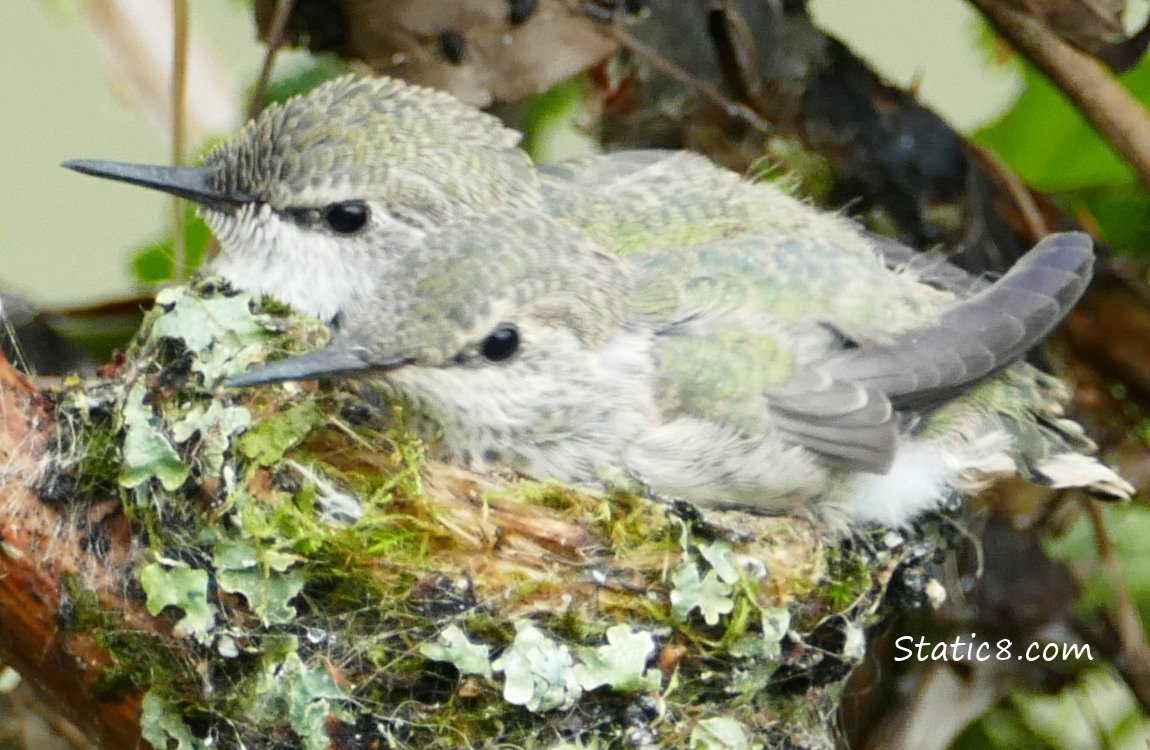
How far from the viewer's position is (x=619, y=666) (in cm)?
188

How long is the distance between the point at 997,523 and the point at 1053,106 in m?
0.96

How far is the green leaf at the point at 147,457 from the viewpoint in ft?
6.09

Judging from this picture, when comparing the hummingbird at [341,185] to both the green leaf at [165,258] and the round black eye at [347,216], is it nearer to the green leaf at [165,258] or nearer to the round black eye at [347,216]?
the round black eye at [347,216]

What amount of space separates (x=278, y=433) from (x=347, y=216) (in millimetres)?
479

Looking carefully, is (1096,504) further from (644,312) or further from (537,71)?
(537,71)

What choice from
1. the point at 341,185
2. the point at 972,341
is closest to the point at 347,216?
the point at 341,185

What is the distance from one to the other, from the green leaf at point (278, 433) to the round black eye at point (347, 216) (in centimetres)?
38

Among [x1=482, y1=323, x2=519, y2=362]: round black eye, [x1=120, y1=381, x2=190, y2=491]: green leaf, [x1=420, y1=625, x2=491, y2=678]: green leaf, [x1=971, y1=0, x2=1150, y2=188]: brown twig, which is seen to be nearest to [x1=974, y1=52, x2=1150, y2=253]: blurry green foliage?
[x1=971, y1=0, x2=1150, y2=188]: brown twig

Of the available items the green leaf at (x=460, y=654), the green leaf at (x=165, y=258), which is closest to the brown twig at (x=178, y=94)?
the green leaf at (x=165, y=258)

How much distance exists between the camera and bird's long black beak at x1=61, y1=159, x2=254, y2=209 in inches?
82.7

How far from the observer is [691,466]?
87.0 inches

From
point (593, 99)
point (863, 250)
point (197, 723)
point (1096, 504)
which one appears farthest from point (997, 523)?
point (197, 723)

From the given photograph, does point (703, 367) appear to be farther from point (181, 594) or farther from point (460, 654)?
point (181, 594)

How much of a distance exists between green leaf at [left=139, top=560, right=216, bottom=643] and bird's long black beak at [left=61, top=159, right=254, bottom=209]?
2.13 feet
